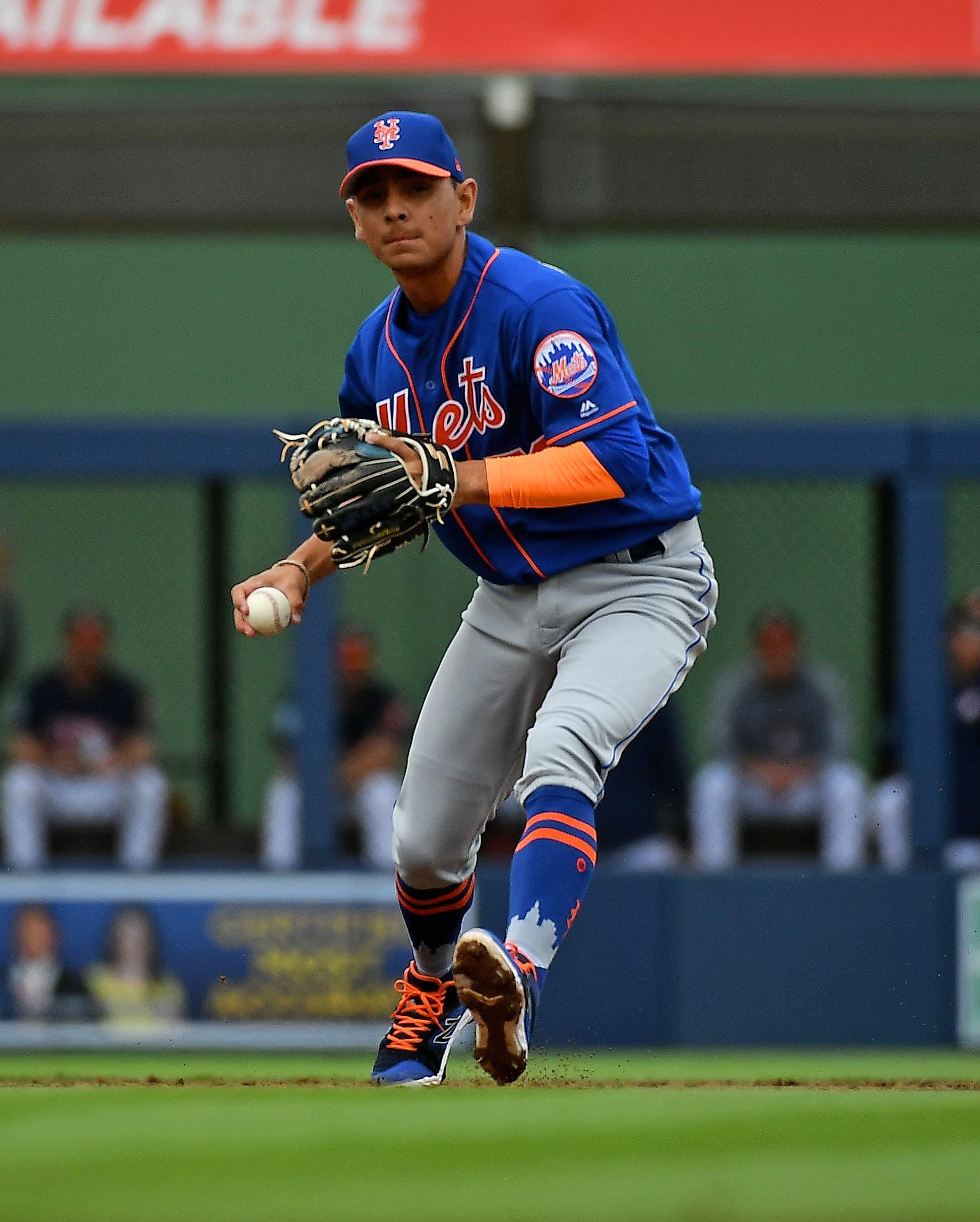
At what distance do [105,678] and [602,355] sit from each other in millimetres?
4821

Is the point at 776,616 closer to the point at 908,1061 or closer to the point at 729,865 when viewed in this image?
the point at 729,865

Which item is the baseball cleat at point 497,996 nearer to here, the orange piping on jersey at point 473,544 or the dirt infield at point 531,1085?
the dirt infield at point 531,1085

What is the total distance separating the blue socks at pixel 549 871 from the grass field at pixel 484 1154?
27 cm

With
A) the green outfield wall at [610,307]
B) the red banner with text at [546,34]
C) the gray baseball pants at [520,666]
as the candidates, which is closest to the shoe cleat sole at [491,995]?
the gray baseball pants at [520,666]

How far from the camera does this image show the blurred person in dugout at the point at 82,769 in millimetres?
8258

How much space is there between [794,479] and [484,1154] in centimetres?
568

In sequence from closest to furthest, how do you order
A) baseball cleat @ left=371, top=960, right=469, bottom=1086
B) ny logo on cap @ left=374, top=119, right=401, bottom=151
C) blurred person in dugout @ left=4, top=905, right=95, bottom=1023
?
ny logo on cap @ left=374, top=119, right=401, bottom=151 < baseball cleat @ left=371, top=960, right=469, bottom=1086 < blurred person in dugout @ left=4, top=905, right=95, bottom=1023

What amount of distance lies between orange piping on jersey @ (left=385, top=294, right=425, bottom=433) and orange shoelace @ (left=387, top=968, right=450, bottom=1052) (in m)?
1.13

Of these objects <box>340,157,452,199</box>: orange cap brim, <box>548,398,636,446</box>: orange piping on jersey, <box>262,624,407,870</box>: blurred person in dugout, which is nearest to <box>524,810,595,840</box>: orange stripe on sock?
<box>548,398,636,446</box>: orange piping on jersey

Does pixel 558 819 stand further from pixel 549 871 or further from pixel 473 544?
pixel 473 544

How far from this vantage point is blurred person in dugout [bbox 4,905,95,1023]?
8.12 metres

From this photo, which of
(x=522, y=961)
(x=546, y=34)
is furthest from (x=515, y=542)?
(x=546, y=34)

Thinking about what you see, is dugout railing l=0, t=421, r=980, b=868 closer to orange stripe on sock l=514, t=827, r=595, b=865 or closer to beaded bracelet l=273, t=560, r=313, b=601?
beaded bracelet l=273, t=560, r=313, b=601

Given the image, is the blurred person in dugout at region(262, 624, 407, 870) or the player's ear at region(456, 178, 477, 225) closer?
the player's ear at region(456, 178, 477, 225)
